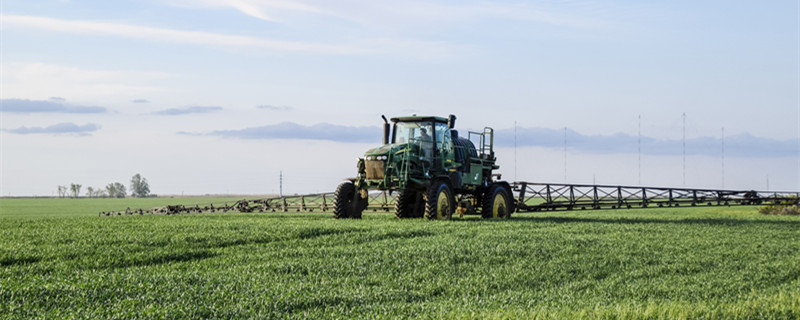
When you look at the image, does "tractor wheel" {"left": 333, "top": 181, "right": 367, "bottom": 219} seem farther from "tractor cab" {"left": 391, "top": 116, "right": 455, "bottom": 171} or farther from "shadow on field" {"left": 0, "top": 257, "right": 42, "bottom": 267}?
"shadow on field" {"left": 0, "top": 257, "right": 42, "bottom": 267}

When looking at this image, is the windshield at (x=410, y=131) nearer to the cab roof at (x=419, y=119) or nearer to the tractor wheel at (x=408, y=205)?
the cab roof at (x=419, y=119)

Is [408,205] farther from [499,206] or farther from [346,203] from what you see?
[499,206]

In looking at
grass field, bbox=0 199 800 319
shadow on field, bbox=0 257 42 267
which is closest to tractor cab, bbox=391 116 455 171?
grass field, bbox=0 199 800 319

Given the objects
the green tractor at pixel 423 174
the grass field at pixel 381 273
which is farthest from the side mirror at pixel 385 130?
the grass field at pixel 381 273

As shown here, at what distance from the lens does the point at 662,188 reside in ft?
116

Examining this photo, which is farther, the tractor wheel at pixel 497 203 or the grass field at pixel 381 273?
the tractor wheel at pixel 497 203

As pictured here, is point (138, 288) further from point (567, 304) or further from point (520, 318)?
point (567, 304)

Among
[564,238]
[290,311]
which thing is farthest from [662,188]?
[290,311]

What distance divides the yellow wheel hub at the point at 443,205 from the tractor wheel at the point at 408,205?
5.72 feet

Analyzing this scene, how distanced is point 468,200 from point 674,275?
43.2 ft

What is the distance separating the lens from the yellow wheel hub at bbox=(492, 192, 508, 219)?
27.7 metres

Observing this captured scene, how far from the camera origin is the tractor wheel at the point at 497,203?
27234mm

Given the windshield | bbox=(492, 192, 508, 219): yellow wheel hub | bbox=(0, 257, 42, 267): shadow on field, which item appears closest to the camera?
bbox=(0, 257, 42, 267): shadow on field

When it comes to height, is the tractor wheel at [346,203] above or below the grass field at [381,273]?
above
